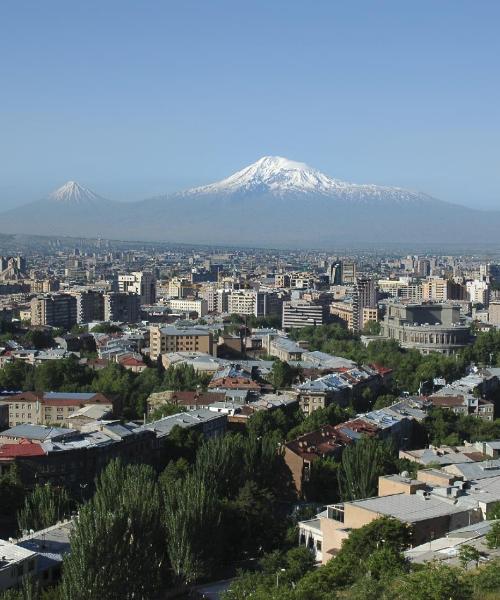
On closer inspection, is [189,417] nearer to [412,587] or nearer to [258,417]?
[258,417]

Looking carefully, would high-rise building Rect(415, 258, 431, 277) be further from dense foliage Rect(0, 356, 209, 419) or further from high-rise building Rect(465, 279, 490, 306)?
dense foliage Rect(0, 356, 209, 419)

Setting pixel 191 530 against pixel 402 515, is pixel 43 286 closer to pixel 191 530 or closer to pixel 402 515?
Result: pixel 191 530

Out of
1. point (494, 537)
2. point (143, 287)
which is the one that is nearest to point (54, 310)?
point (143, 287)

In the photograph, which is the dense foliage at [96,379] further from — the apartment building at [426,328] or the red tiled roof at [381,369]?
the apartment building at [426,328]

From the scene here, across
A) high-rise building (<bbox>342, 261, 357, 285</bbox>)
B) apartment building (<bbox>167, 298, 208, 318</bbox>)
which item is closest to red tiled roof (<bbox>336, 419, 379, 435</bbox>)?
apartment building (<bbox>167, 298, 208, 318</bbox>)

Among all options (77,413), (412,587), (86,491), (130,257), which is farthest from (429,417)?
(130,257)
